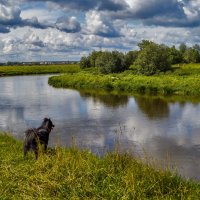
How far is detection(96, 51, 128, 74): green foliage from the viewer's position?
7719 cm

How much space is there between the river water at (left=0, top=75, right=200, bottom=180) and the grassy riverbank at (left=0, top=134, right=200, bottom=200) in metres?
0.84

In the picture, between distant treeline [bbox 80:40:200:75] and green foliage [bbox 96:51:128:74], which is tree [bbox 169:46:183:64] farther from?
green foliage [bbox 96:51:128:74]

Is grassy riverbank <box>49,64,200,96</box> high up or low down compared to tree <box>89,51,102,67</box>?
down

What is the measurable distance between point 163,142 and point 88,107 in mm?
16442

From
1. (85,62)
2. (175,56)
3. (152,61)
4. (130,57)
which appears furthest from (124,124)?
(85,62)

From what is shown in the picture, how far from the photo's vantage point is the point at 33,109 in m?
34.4

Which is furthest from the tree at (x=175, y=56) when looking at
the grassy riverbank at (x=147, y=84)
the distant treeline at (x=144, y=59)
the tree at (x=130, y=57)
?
the grassy riverbank at (x=147, y=84)

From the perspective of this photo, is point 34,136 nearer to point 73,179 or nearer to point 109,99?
point 73,179

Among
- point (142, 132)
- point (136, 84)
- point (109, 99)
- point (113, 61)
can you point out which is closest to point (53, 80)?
point (113, 61)

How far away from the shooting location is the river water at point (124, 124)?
59.4ft

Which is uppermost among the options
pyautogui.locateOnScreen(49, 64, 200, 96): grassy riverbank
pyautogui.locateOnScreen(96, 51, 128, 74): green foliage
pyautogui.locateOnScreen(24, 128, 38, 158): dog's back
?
pyautogui.locateOnScreen(96, 51, 128, 74): green foliage

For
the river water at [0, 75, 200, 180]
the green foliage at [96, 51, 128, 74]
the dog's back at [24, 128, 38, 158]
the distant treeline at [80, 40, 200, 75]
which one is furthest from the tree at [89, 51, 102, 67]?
the dog's back at [24, 128, 38, 158]

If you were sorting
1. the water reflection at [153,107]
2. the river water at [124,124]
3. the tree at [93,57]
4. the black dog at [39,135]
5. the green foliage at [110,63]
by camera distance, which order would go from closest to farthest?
the black dog at [39,135], the river water at [124,124], the water reflection at [153,107], the green foliage at [110,63], the tree at [93,57]

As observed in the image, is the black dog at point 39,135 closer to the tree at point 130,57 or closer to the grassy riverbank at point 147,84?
the grassy riverbank at point 147,84
